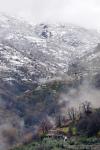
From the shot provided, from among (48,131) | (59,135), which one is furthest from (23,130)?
(59,135)

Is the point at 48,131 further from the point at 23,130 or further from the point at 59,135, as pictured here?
the point at 23,130

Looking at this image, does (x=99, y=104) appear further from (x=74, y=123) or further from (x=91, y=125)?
(x=91, y=125)

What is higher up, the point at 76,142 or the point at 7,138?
the point at 7,138

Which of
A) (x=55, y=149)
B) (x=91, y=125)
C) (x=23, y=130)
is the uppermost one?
(x=23, y=130)

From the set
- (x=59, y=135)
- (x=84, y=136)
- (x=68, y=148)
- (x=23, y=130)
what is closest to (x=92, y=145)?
(x=68, y=148)

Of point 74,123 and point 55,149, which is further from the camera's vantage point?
point 74,123

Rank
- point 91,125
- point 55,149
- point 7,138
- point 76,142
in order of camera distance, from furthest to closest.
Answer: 1. point 7,138
2. point 91,125
3. point 76,142
4. point 55,149

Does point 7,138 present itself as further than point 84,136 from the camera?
Yes

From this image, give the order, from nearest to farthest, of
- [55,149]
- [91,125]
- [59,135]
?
[55,149], [91,125], [59,135]

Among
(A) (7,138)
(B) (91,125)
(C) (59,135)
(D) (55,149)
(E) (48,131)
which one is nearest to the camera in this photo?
(D) (55,149)
